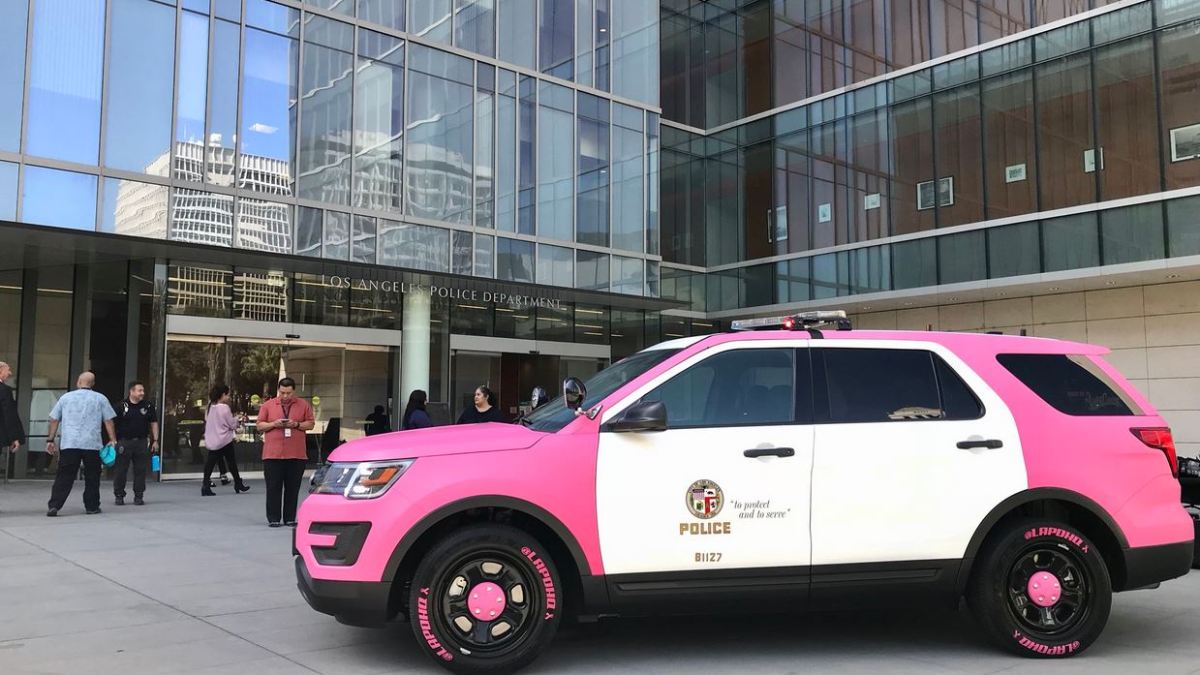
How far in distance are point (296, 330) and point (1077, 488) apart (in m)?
17.1

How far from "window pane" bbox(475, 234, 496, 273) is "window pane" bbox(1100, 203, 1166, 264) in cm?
1358

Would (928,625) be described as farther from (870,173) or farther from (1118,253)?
(870,173)

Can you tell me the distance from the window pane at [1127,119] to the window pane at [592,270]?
1155 cm

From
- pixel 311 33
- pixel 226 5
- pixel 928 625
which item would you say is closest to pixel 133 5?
pixel 226 5

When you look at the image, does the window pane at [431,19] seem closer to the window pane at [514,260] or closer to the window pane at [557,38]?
the window pane at [557,38]

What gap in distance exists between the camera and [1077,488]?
5.31 meters

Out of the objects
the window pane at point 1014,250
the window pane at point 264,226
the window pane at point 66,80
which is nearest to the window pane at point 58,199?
the window pane at point 66,80

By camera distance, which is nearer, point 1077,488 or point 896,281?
point 1077,488

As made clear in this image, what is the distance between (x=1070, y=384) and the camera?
564cm

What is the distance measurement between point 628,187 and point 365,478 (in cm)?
1950

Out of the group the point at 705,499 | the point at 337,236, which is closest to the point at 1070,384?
the point at 705,499

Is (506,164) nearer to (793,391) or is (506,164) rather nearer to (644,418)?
(793,391)

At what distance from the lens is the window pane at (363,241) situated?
738 inches

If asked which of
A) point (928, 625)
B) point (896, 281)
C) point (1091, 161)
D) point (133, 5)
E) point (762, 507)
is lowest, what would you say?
point (928, 625)
